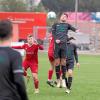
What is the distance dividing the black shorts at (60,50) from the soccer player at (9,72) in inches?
347

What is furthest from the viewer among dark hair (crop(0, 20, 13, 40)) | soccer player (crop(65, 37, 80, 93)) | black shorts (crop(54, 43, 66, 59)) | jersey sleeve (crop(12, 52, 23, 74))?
soccer player (crop(65, 37, 80, 93))

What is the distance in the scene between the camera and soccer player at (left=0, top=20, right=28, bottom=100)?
6461 mm

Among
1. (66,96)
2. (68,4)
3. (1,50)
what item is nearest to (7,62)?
(1,50)

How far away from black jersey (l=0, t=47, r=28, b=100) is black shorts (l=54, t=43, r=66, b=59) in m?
8.81

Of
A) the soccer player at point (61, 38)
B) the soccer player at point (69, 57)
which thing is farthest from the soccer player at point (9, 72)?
the soccer player at point (69, 57)

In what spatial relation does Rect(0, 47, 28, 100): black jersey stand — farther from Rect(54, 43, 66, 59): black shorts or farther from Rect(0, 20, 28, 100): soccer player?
Rect(54, 43, 66, 59): black shorts

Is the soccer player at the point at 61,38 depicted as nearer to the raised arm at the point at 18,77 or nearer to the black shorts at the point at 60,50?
the black shorts at the point at 60,50

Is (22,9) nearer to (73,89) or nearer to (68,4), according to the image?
(68,4)

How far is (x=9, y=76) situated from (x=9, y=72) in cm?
5

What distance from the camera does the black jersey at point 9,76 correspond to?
6.47 metres

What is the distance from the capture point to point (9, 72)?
6.55 meters

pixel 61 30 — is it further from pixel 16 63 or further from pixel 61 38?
pixel 16 63

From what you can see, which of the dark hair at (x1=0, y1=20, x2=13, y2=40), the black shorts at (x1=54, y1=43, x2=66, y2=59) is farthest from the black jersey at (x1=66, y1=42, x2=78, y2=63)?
the dark hair at (x1=0, y1=20, x2=13, y2=40)

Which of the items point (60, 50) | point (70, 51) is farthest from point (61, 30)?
point (70, 51)
